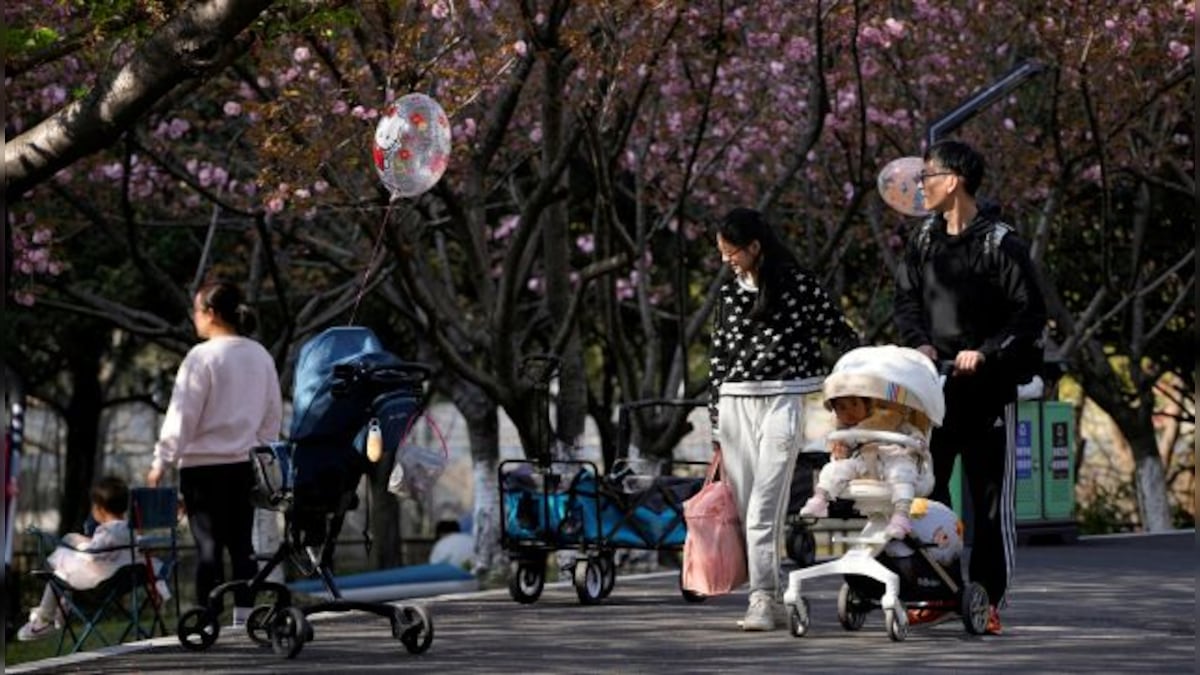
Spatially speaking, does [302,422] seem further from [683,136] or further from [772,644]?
[683,136]

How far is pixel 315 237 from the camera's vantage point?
27.0m

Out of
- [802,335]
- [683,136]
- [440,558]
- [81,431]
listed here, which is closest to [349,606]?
[802,335]

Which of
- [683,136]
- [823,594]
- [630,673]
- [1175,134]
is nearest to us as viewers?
[630,673]

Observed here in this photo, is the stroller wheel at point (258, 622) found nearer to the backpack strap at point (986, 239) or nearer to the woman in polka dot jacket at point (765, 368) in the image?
the woman in polka dot jacket at point (765, 368)

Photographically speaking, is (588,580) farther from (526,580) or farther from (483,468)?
(483,468)

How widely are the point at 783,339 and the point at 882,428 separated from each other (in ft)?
2.42

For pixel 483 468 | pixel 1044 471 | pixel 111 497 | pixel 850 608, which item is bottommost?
pixel 850 608

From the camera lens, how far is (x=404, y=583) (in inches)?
940

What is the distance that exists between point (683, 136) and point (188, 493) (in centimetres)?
1394

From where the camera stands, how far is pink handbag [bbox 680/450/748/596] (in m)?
11.7

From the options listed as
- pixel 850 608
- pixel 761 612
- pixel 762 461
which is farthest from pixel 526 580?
pixel 850 608

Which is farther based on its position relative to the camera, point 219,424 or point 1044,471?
point 1044,471

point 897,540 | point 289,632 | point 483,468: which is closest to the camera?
point 289,632

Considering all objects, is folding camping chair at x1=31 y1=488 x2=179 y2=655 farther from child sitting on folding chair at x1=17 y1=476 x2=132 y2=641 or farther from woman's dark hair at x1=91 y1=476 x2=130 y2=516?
woman's dark hair at x1=91 y1=476 x2=130 y2=516
